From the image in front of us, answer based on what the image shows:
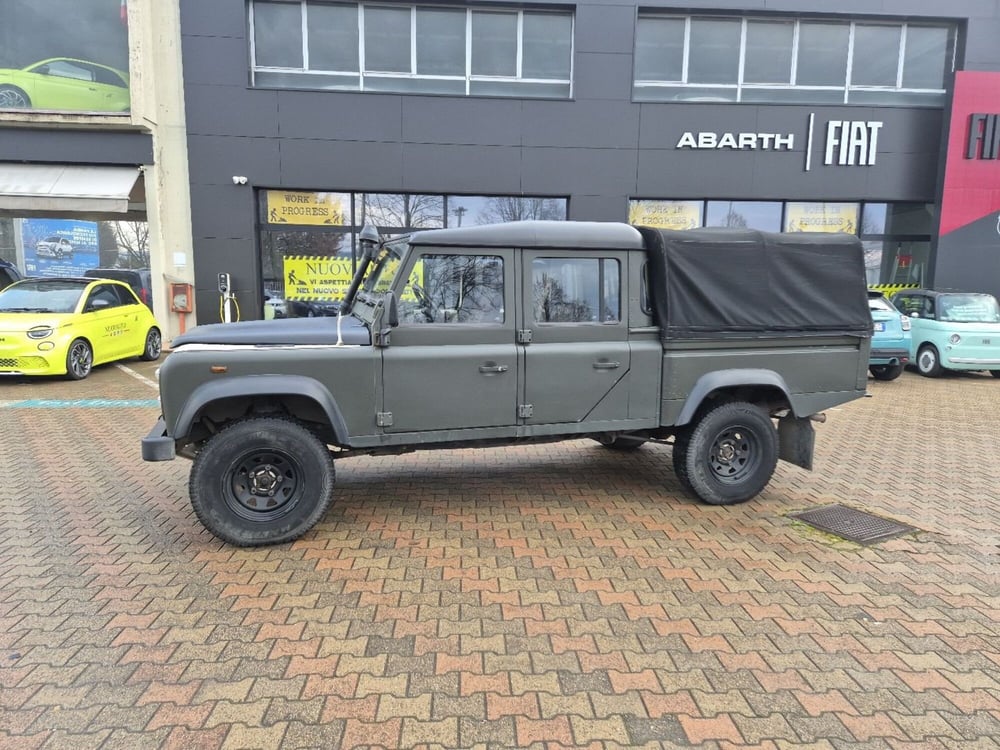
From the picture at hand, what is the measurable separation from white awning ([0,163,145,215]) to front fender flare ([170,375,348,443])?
11801mm

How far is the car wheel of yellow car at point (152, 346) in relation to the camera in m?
12.4

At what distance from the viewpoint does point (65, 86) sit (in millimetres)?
13289

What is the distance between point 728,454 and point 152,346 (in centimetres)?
1170

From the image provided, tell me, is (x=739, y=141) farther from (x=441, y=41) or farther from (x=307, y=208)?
(x=307, y=208)

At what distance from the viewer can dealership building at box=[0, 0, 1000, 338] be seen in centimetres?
1334

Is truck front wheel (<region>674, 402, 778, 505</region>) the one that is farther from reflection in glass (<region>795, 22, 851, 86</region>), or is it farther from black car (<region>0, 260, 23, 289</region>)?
black car (<region>0, 260, 23, 289</region>)

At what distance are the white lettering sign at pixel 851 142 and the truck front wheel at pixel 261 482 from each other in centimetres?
1435

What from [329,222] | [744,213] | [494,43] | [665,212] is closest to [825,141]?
[744,213]

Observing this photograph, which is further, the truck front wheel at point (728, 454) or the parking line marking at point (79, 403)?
the parking line marking at point (79, 403)

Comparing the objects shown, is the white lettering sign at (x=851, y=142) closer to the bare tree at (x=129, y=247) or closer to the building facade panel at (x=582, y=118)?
the building facade panel at (x=582, y=118)

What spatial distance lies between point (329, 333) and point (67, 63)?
1382 centimetres

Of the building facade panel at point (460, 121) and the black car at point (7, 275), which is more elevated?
the building facade panel at point (460, 121)

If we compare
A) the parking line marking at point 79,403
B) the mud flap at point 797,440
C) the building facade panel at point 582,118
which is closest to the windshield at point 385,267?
the mud flap at point 797,440

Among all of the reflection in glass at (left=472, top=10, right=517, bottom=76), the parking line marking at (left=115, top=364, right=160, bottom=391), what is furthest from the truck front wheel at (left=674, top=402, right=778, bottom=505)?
the reflection in glass at (left=472, top=10, right=517, bottom=76)
